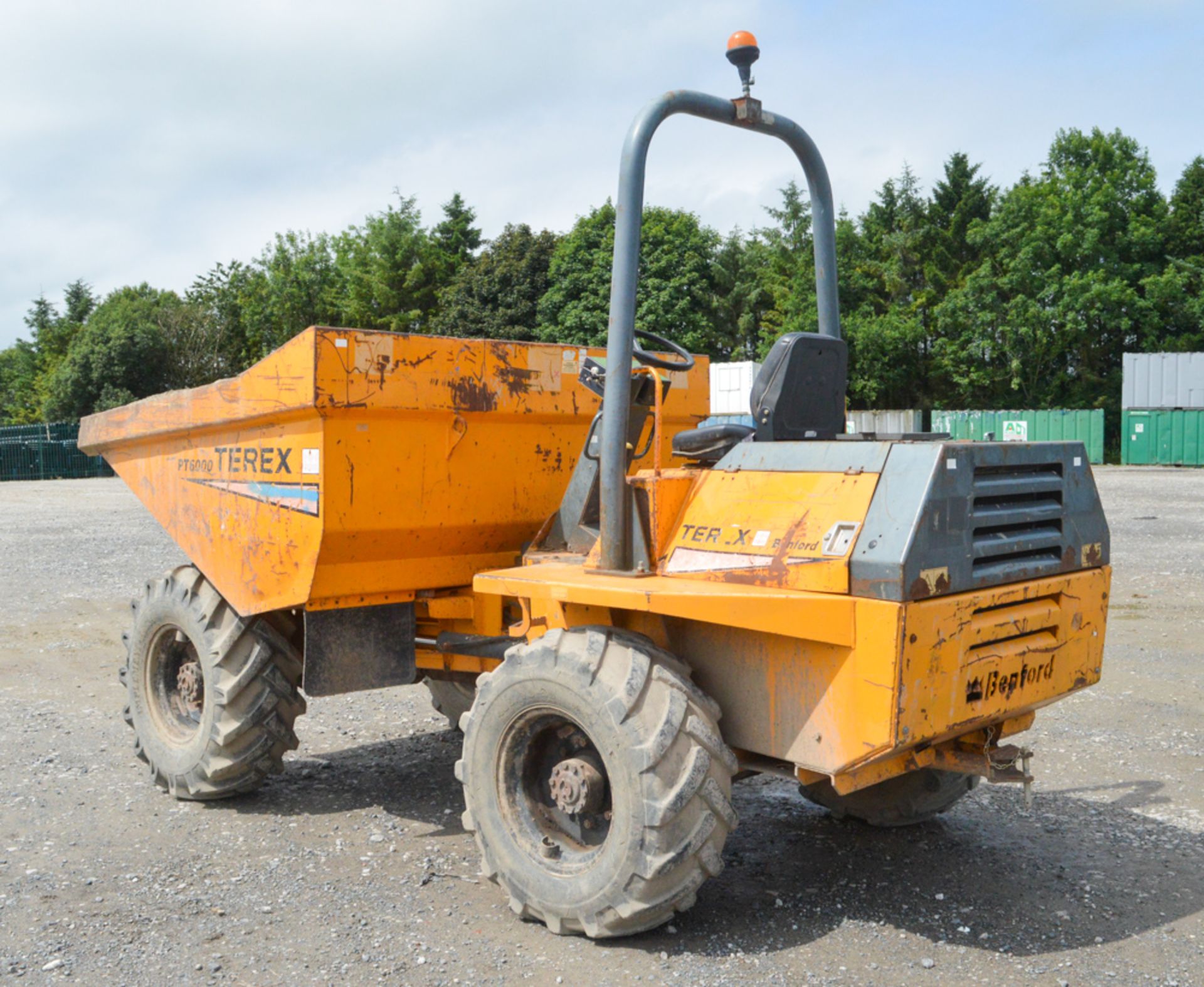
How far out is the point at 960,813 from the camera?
18.0ft

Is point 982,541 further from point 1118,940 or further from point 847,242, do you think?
point 847,242

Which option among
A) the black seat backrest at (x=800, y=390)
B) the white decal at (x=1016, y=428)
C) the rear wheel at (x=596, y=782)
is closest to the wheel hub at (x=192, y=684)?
the rear wheel at (x=596, y=782)

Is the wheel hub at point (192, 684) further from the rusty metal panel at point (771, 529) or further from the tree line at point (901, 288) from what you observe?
the tree line at point (901, 288)

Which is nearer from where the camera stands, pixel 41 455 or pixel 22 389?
pixel 41 455

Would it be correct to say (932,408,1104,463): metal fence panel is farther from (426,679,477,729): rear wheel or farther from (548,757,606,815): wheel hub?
(548,757,606,815): wheel hub

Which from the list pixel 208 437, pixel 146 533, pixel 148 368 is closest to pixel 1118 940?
pixel 208 437

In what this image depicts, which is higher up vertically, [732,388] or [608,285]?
[608,285]

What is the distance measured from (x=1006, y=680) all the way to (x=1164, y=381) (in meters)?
39.4

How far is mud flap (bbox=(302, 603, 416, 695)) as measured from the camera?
17.3 feet

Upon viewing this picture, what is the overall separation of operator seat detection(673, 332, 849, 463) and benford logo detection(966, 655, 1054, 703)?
1.05 metres

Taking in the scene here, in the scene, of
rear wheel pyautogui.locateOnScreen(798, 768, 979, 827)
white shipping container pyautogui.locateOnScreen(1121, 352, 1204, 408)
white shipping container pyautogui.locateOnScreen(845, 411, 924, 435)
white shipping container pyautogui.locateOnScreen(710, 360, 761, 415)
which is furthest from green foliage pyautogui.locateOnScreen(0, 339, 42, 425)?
rear wheel pyautogui.locateOnScreen(798, 768, 979, 827)

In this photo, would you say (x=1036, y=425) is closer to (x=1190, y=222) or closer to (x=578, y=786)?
(x=1190, y=222)

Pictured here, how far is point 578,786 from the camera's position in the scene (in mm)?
4066

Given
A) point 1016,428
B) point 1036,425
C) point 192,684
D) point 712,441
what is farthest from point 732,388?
point 712,441
